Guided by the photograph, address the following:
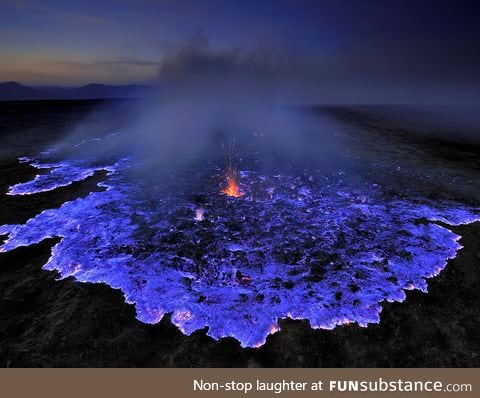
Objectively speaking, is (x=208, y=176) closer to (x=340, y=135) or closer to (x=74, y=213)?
(x=74, y=213)

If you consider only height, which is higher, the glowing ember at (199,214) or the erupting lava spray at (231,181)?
the glowing ember at (199,214)

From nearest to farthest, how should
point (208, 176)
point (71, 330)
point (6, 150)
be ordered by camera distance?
point (71, 330) < point (208, 176) < point (6, 150)

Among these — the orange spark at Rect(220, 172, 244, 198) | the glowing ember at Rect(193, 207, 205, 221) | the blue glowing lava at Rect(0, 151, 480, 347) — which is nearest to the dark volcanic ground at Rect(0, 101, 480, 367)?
the blue glowing lava at Rect(0, 151, 480, 347)

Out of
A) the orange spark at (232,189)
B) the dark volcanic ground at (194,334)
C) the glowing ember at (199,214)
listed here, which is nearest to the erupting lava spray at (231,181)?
the orange spark at (232,189)

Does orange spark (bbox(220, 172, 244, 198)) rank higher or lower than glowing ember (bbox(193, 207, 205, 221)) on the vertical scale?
lower

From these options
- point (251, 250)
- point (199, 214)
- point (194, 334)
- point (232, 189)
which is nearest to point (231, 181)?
point (232, 189)

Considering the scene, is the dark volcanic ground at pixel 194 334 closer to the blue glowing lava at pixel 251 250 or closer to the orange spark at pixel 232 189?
the blue glowing lava at pixel 251 250

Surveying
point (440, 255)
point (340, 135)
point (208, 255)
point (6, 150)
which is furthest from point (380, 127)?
point (6, 150)

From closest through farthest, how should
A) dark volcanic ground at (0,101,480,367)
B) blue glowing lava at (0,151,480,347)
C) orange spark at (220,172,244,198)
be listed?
1. dark volcanic ground at (0,101,480,367)
2. blue glowing lava at (0,151,480,347)
3. orange spark at (220,172,244,198)

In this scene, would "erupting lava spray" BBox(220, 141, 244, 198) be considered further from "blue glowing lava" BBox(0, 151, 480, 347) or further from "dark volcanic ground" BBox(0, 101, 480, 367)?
"dark volcanic ground" BBox(0, 101, 480, 367)
